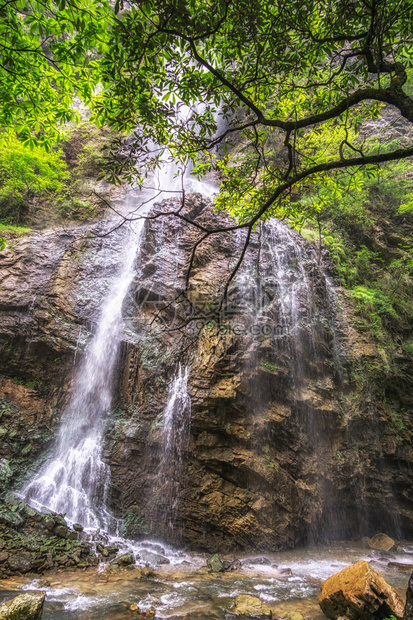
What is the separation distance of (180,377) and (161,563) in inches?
159

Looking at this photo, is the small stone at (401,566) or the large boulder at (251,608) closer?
the large boulder at (251,608)

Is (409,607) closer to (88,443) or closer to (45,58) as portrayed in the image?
(45,58)

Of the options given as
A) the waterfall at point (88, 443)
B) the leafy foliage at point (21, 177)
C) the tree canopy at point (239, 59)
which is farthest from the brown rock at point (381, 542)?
the leafy foliage at point (21, 177)

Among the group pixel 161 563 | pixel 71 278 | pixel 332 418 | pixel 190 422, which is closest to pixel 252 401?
pixel 190 422

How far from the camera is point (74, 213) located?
13.2 meters

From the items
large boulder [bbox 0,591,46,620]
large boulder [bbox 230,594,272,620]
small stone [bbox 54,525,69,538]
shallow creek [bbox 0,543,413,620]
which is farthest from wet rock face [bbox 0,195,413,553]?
large boulder [bbox 0,591,46,620]

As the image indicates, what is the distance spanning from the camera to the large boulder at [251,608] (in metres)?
4.37

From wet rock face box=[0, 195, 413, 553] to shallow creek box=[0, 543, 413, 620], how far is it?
2.89ft

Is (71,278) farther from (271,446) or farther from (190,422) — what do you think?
(271,446)

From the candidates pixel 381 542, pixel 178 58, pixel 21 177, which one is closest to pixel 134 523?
pixel 381 542

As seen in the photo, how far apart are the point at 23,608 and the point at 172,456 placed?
4.95m

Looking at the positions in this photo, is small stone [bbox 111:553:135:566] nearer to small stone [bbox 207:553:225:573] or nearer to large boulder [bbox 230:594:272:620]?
small stone [bbox 207:553:225:573]

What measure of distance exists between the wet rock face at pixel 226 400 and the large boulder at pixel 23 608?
4495 mm

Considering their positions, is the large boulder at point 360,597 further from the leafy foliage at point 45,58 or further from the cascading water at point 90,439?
the leafy foliage at point 45,58
